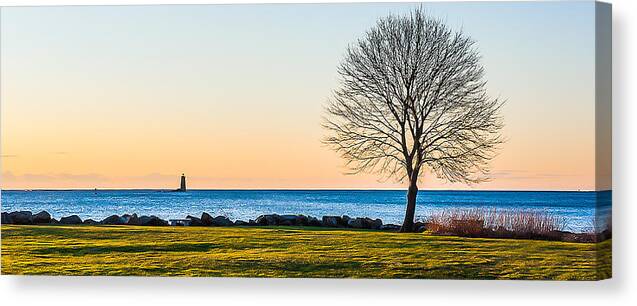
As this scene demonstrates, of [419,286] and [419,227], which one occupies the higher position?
[419,227]

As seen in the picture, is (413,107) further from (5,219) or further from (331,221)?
(5,219)

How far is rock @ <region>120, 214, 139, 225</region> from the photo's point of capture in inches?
522

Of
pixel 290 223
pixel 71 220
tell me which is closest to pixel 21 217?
pixel 71 220

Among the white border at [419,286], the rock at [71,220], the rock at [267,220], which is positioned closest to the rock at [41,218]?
the rock at [71,220]

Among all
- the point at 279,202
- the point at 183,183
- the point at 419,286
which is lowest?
the point at 419,286

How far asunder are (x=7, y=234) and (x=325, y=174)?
2985 mm

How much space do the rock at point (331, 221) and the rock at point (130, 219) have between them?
174cm

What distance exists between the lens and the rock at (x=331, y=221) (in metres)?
13.0

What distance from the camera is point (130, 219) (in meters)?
13.3

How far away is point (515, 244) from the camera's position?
41.9 feet

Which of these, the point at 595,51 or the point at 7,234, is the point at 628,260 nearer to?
the point at 595,51

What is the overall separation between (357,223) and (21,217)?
310 cm

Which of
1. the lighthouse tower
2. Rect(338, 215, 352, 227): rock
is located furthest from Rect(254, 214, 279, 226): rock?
the lighthouse tower

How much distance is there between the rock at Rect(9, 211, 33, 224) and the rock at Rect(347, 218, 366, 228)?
2.95 meters
